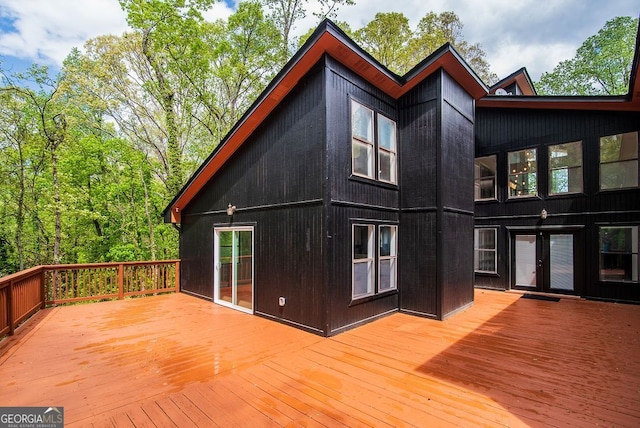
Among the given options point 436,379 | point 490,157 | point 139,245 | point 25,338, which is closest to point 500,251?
point 490,157

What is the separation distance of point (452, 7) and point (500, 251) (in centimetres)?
1234

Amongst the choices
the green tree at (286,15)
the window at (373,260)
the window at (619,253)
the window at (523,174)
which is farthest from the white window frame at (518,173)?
the green tree at (286,15)

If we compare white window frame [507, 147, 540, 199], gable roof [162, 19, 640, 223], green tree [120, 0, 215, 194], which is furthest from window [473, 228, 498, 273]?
green tree [120, 0, 215, 194]

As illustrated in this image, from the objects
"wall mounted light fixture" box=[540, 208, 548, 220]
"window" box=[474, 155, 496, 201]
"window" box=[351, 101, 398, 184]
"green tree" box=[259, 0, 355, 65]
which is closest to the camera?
"window" box=[351, 101, 398, 184]

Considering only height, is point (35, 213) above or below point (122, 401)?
above

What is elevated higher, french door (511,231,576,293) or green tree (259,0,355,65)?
green tree (259,0,355,65)

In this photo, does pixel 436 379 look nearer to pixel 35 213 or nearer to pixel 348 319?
pixel 348 319

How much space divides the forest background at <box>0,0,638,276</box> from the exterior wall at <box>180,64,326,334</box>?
8662 millimetres

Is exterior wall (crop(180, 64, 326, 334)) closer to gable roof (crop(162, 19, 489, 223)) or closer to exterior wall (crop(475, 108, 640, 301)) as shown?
gable roof (crop(162, 19, 489, 223))

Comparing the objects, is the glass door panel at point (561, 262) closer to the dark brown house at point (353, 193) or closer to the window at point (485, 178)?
the dark brown house at point (353, 193)

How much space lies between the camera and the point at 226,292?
22.5 feet

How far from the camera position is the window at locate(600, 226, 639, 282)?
7.10 m

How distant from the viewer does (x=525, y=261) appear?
849 centimetres

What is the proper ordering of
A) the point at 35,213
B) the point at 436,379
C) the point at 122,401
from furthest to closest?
the point at 35,213 < the point at 436,379 < the point at 122,401
